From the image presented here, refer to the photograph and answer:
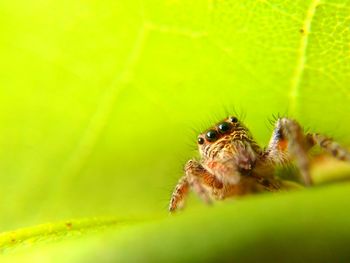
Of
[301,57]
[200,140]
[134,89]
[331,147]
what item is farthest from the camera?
[134,89]

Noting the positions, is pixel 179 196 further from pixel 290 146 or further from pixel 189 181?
pixel 290 146

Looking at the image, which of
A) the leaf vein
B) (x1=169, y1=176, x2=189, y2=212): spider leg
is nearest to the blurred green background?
the leaf vein

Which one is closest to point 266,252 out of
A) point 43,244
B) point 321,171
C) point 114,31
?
point 43,244

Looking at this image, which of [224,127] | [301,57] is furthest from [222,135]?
[301,57]

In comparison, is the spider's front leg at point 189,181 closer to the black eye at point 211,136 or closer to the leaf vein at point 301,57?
the black eye at point 211,136

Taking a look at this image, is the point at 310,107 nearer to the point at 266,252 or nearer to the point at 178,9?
the point at 178,9

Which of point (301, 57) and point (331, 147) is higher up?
point (301, 57)
